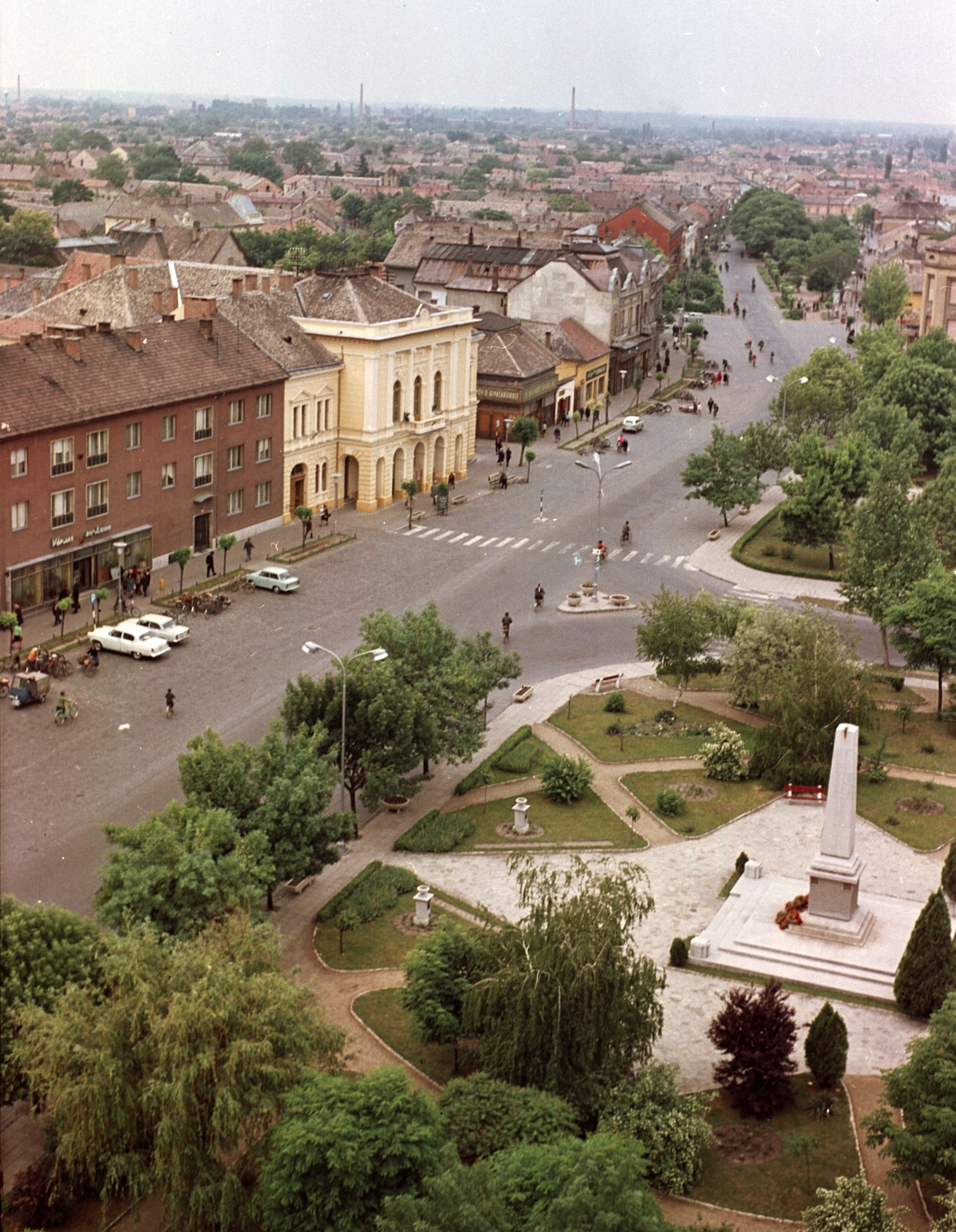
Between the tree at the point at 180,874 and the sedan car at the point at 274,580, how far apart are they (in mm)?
29107

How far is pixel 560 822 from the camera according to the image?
4406cm

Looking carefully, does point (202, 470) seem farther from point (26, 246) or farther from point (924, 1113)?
point (26, 246)

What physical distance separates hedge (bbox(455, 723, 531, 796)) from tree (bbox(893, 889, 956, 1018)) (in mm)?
15383

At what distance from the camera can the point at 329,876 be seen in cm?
4047

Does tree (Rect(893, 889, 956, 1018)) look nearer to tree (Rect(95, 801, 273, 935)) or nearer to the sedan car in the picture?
tree (Rect(95, 801, 273, 935))

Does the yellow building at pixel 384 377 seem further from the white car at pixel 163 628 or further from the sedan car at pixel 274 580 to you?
the white car at pixel 163 628

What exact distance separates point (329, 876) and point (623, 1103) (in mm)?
13400

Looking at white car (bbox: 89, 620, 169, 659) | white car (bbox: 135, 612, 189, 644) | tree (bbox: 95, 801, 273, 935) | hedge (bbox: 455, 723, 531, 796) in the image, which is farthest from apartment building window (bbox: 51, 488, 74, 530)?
tree (bbox: 95, 801, 273, 935)

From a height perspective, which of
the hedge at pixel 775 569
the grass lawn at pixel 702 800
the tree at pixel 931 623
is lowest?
the grass lawn at pixel 702 800

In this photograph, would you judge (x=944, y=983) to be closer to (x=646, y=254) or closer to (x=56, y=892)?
(x=56, y=892)

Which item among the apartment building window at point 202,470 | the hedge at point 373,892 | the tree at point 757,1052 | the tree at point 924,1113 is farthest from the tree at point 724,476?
the tree at point 924,1113

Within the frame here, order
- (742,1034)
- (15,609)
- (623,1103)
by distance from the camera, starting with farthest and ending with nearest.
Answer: (15,609)
(742,1034)
(623,1103)

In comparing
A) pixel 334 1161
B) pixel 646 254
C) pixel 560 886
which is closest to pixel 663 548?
pixel 560 886

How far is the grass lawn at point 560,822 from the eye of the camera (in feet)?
140
